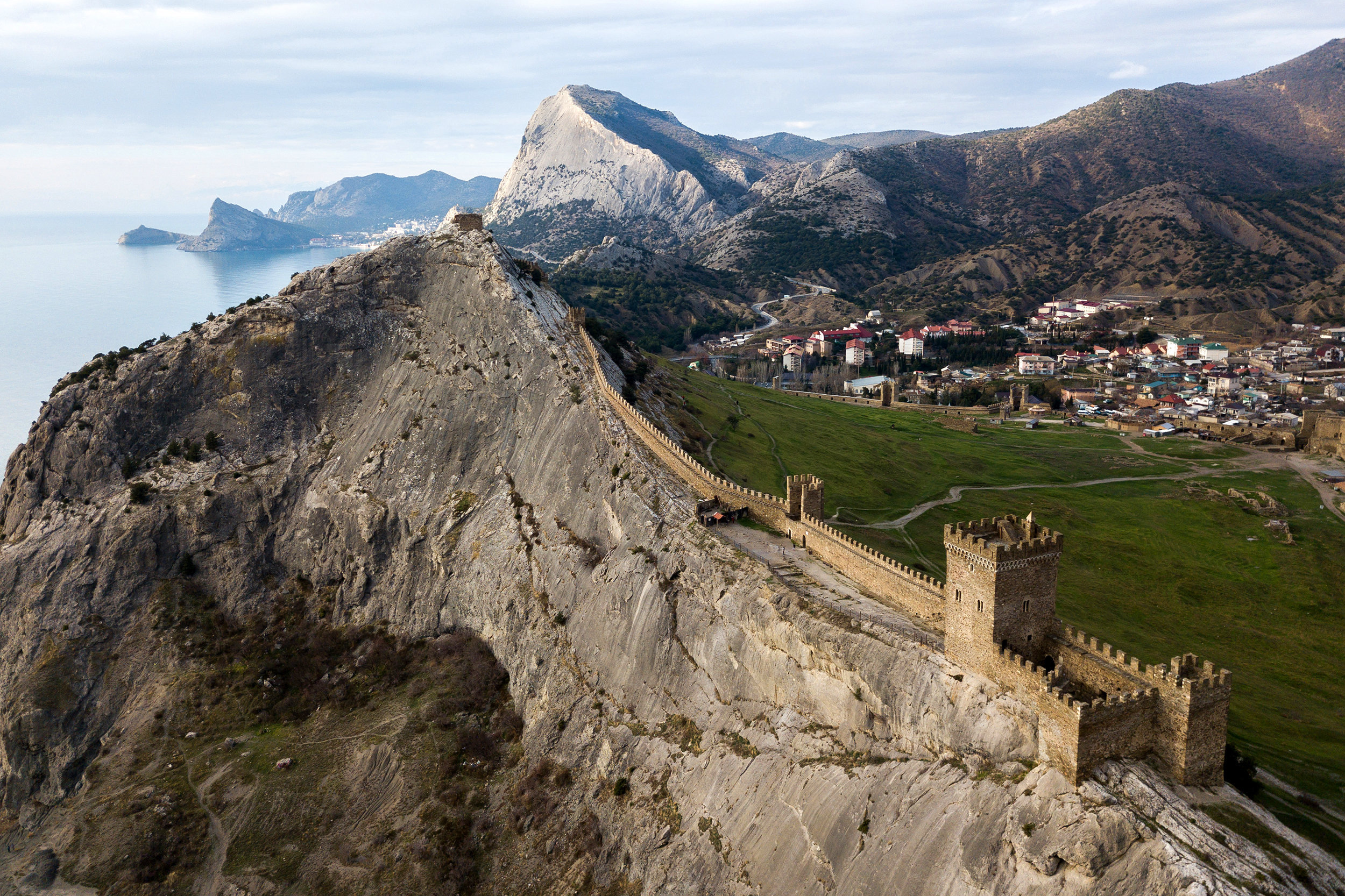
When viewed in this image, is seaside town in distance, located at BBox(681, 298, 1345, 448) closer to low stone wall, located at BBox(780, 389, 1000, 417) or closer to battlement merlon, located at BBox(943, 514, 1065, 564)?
low stone wall, located at BBox(780, 389, 1000, 417)

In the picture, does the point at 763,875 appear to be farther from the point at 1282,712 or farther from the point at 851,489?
the point at 851,489

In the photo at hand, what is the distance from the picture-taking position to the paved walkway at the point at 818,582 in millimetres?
44391

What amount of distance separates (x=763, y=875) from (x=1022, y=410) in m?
130

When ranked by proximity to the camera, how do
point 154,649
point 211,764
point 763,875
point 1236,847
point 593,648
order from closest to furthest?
1. point 1236,847
2. point 763,875
3. point 593,648
4. point 211,764
5. point 154,649

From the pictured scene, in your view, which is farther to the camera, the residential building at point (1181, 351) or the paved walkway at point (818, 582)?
the residential building at point (1181, 351)

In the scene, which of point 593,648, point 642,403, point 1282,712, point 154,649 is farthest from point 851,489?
point 154,649

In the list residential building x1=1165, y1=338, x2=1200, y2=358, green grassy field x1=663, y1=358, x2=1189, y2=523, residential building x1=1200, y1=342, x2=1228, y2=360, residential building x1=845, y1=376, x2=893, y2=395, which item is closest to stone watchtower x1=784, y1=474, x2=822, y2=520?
green grassy field x1=663, y1=358, x2=1189, y2=523

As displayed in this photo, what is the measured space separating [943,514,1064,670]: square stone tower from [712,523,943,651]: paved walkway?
9.90 ft

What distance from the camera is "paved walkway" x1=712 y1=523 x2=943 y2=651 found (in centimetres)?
4439

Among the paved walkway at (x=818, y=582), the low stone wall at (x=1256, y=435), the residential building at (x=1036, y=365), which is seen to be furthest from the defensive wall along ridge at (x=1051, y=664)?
the residential building at (x=1036, y=365)

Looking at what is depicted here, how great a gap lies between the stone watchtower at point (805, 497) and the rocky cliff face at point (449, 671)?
19.4ft

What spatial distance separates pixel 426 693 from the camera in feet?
238

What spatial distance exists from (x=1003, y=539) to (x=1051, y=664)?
242 inches

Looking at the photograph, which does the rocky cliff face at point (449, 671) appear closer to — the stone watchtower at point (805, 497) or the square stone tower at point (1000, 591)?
the square stone tower at point (1000, 591)
